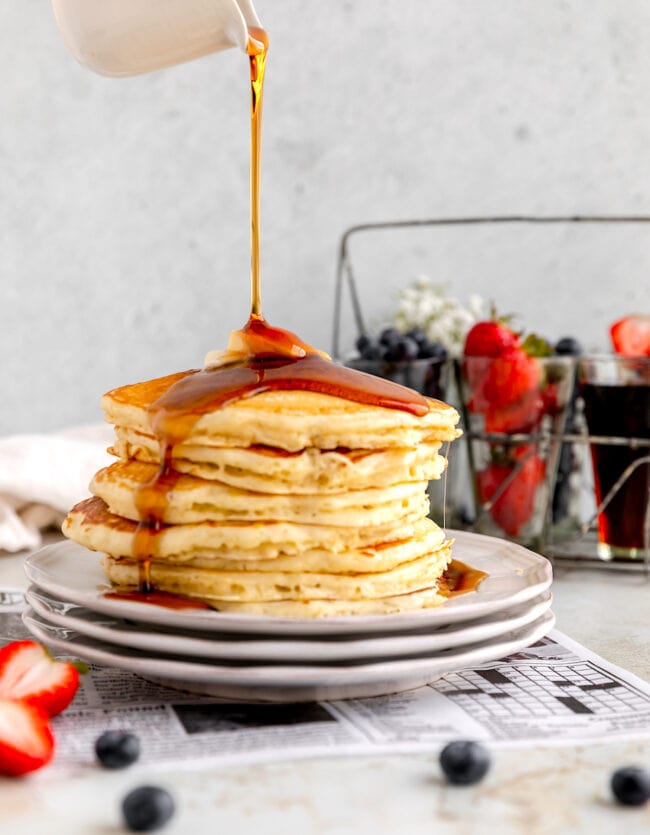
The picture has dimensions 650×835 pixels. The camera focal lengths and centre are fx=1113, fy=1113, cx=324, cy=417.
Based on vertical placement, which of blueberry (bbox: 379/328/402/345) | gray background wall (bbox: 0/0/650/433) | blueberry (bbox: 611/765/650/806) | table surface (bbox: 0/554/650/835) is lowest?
table surface (bbox: 0/554/650/835)

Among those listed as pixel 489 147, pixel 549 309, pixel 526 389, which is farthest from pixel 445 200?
pixel 526 389

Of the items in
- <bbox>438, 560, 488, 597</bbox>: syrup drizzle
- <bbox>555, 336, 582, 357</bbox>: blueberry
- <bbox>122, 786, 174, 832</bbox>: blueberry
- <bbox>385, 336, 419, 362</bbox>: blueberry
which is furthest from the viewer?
<bbox>555, 336, 582, 357</bbox>: blueberry

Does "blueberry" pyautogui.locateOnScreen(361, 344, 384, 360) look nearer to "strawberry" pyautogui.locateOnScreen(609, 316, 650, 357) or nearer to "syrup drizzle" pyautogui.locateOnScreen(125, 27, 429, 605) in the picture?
"strawberry" pyautogui.locateOnScreen(609, 316, 650, 357)

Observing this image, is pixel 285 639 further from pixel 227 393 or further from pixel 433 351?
pixel 433 351

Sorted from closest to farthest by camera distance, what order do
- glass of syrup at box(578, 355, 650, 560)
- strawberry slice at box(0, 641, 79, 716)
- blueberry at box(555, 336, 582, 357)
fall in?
strawberry slice at box(0, 641, 79, 716)
glass of syrup at box(578, 355, 650, 560)
blueberry at box(555, 336, 582, 357)

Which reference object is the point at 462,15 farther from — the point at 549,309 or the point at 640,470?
the point at 640,470

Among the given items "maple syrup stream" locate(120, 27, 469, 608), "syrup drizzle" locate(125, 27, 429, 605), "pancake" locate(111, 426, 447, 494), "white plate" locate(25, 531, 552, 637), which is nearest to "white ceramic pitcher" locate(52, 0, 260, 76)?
"syrup drizzle" locate(125, 27, 429, 605)
